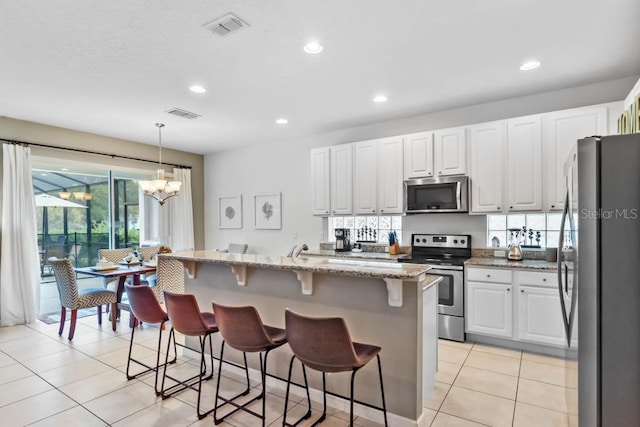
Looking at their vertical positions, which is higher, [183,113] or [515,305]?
[183,113]

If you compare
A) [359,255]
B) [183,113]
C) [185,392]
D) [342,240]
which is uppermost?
[183,113]

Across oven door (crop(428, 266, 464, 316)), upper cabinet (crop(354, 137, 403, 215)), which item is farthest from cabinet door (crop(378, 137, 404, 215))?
oven door (crop(428, 266, 464, 316))

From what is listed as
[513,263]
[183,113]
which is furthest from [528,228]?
[183,113]

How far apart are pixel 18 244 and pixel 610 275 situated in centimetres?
624

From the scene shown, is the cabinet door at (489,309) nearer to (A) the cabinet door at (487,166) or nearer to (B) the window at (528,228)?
(B) the window at (528,228)

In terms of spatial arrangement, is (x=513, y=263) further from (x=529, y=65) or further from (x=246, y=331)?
(x=246, y=331)

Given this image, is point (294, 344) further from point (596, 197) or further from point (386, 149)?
point (386, 149)

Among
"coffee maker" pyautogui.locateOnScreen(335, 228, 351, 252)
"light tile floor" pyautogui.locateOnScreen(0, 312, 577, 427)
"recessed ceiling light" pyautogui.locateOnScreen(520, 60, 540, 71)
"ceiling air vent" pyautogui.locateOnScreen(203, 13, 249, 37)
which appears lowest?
"light tile floor" pyautogui.locateOnScreen(0, 312, 577, 427)

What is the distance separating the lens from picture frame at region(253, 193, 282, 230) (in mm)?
6168

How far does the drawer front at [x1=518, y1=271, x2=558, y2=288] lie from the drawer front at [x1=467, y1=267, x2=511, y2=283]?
0.42 ft

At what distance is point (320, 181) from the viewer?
5.23 meters

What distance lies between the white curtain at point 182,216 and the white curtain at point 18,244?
6.98 feet

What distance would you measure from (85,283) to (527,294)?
6634 millimetres

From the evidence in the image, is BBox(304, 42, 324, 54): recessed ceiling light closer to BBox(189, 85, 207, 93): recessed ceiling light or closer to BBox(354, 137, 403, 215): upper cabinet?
BBox(189, 85, 207, 93): recessed ceiling light
